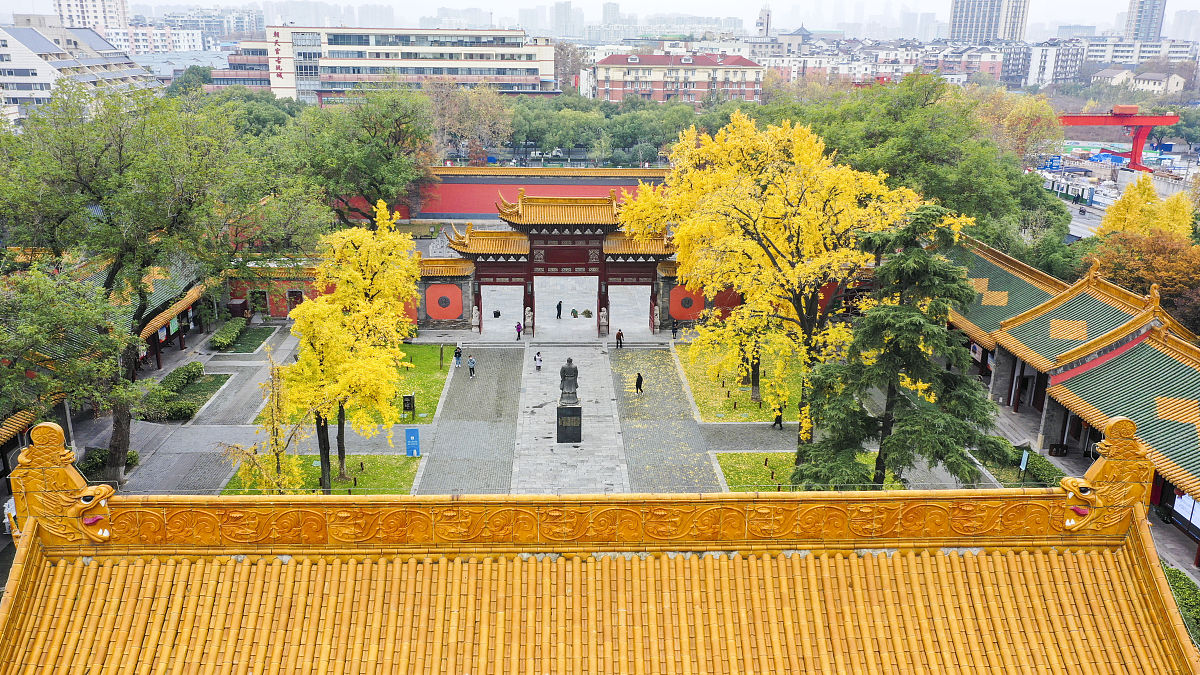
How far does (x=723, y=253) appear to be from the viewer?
2555 centimetres

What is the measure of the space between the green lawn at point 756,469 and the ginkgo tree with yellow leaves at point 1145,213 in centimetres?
2273

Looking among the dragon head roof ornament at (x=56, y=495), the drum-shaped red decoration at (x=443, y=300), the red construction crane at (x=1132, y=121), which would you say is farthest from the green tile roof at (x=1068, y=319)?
the red construction crane at (x=1132, y=121)

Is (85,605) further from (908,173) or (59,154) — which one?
(908,173)

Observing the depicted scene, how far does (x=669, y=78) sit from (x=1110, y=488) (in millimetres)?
123931

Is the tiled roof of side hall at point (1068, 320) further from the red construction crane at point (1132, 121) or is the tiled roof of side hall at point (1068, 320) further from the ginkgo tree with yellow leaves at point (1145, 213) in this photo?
the red construction crane at point (1132, 121)

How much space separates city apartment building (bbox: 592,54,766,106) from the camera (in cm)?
12531

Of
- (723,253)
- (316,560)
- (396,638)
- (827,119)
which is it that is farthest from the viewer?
(827,119)

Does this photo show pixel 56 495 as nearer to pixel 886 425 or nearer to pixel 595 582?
pixel 595 582

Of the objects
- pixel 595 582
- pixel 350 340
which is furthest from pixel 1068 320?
pixel 595 582

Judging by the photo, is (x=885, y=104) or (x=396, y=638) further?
(x=885, y=104)

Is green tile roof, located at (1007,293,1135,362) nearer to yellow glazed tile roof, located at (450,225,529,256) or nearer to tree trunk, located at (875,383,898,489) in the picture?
tree trunk, located at (875,383,898,489)

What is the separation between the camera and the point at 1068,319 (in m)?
28.1

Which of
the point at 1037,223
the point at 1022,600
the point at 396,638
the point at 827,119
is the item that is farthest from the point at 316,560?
the point at 1037,223

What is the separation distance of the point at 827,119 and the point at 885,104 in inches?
191
